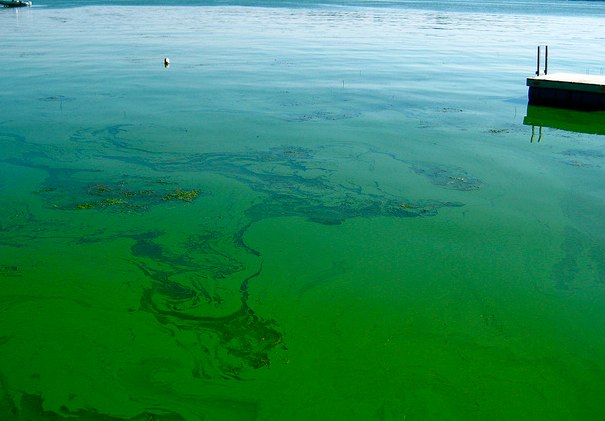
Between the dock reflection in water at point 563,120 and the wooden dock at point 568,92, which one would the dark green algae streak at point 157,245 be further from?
the wooden dock at point 568,92

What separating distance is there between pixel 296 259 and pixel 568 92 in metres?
8.11

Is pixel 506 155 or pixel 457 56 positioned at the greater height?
pixel 457 56

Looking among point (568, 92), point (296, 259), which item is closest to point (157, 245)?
point (296, 259)

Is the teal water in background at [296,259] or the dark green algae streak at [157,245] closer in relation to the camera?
the teal water in background at [296,259]

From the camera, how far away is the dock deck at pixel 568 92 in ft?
34.0

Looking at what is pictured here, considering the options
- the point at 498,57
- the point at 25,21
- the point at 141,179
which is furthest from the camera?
the point at 25,21

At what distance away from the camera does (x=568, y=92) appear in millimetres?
10719

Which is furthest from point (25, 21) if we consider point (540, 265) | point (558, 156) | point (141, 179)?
point (540, 265)

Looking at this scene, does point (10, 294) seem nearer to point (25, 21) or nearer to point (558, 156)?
point (558, 156)

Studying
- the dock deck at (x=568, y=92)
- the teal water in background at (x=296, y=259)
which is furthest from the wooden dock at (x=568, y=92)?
the teal water in background at (x=296, y=259)

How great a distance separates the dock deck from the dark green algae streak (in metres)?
4.88

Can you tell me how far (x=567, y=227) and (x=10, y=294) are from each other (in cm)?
517

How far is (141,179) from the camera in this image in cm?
671

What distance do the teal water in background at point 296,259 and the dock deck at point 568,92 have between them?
13.2 inches
